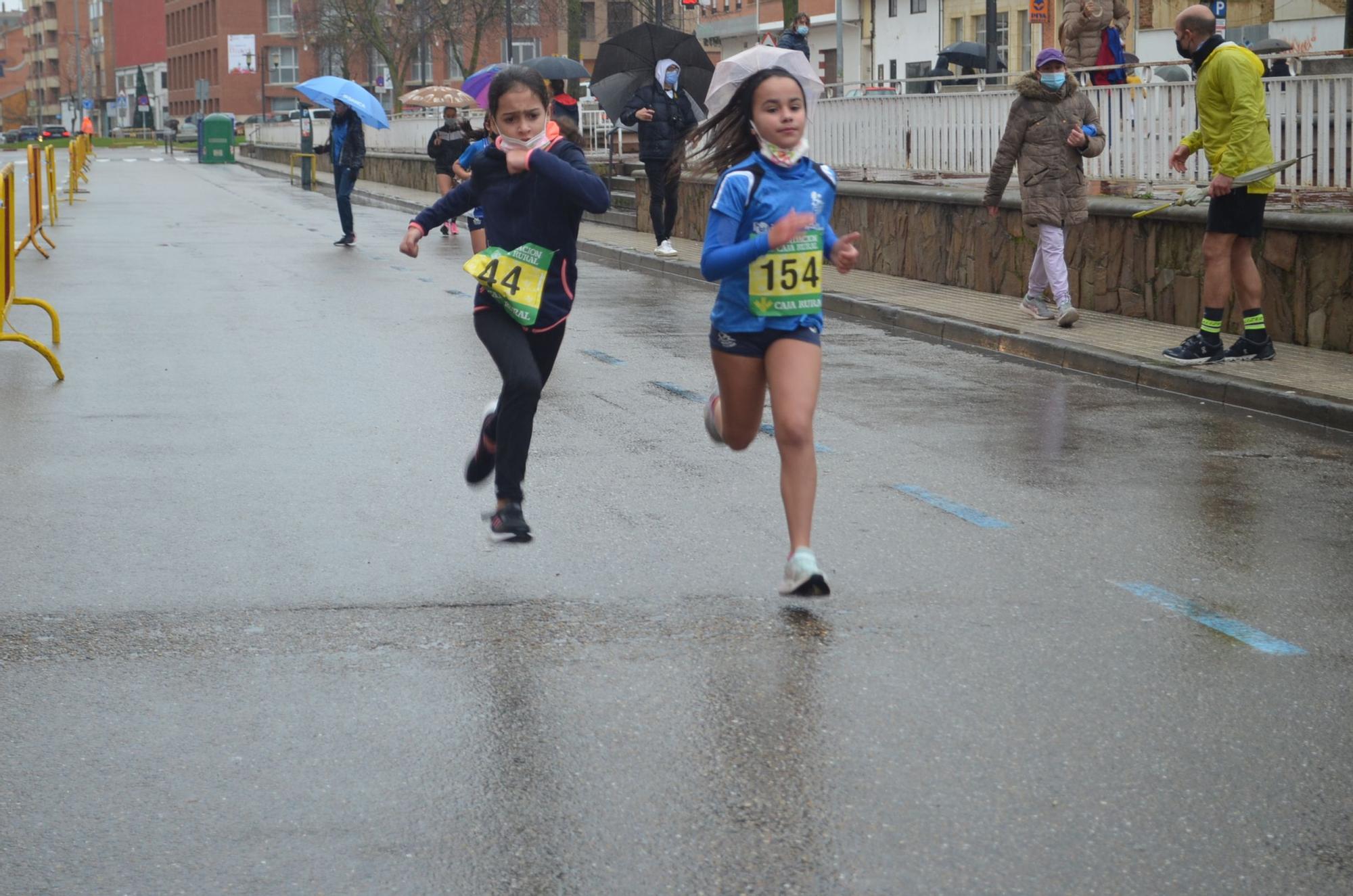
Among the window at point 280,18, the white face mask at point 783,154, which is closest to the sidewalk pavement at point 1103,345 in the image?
the white face mask at point 783,154

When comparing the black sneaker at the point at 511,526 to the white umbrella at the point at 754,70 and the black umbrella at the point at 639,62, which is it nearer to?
the white umbrella at the point at 754,70

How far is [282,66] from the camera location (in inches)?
4840

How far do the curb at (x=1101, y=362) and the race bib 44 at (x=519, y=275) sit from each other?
5.00 meters

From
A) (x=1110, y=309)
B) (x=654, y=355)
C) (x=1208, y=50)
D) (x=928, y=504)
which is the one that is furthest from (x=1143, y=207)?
(x=928, y=504)

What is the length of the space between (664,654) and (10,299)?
27.1 feet

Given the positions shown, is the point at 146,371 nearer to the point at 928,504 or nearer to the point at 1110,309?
the point at 928,504

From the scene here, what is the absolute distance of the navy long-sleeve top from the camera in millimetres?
6383

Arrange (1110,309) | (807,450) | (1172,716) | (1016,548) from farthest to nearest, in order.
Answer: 1. (1110,309)
2. (1016,548)
3. (807,450)
4. (1172,716)

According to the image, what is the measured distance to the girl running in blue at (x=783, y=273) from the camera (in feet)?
19.4

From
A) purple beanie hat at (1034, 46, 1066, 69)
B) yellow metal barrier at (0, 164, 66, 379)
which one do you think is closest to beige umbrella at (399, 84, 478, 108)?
yellow metal barrier at (0, 164, 66, 379)

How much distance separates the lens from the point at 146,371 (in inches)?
460

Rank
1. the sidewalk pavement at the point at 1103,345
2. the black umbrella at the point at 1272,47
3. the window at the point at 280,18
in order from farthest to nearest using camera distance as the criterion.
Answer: the window at the point at 280,18, the black umbrella at the point at 1272,47, the sidewalk pavement at the point at 1103,345

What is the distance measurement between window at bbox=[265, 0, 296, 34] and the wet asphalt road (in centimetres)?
11628

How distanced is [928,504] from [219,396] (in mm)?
4728
